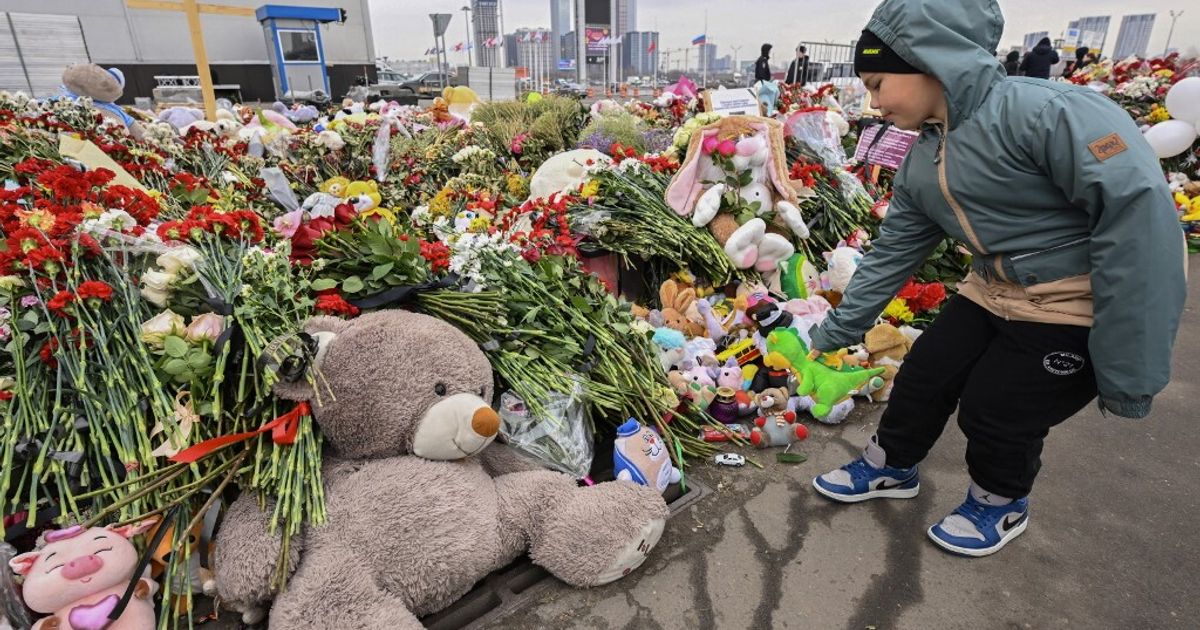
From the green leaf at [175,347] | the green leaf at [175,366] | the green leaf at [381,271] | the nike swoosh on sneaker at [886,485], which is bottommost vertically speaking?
the nike swoosh on sneaker at [886,485]

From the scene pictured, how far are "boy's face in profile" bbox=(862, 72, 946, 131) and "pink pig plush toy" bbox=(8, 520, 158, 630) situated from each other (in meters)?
2.32

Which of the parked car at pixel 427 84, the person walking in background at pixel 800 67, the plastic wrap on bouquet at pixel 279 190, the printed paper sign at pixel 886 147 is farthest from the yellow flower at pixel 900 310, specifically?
the parked car at pixel 427 84

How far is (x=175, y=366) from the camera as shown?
1.69m

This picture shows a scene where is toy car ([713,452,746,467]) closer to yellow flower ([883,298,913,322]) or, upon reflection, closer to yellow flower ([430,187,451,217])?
yellow flower ([883,298,913,322])

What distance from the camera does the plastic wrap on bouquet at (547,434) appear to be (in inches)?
83.0

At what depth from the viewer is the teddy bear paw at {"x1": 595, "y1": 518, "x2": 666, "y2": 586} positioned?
1.76 metres

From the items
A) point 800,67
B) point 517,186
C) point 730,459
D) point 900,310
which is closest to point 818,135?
point 900,310

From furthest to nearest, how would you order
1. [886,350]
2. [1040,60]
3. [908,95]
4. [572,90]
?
1. [572,90]
2. [1040,60]
3. [886,350]
4. [908,95]

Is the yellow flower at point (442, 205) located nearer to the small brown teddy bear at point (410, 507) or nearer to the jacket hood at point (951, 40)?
the small brown teddy bear at point (410, 507)

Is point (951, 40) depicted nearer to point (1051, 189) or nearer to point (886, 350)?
point (1051, 189)

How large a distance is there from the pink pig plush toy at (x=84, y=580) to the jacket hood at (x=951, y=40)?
2.36 meters

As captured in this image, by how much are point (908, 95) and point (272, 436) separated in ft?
6.41

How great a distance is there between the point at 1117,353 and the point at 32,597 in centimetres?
266

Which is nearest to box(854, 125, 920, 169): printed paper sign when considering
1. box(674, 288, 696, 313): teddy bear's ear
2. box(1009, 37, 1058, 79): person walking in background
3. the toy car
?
box(674, 288, 696, 313): teddy bear's ear
